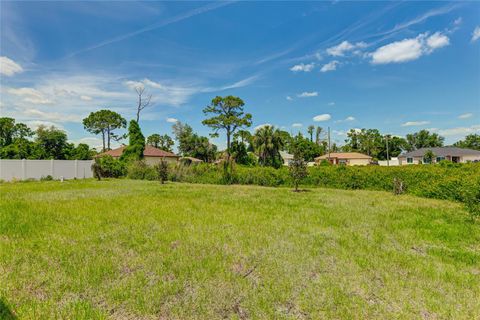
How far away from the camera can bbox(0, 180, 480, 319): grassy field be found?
8.75 feet

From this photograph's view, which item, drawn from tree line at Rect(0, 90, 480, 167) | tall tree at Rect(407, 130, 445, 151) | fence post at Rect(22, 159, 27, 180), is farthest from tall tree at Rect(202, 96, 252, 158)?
tall tree at Rect(407, 130, 445, 151)

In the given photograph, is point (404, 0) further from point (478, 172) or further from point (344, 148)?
point (344, 148)

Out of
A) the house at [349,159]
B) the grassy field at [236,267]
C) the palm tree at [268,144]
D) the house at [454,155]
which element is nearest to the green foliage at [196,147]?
the palm tree at [268,144]

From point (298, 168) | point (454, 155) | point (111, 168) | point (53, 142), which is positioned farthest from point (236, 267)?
point (454, 155)

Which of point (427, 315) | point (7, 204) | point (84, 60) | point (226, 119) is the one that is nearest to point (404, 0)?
Answer: point (427, 315)

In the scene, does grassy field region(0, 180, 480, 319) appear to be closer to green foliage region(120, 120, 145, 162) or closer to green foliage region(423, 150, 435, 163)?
green foliage region(120, 120, 145, 162)

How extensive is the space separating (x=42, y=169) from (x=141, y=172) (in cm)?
706

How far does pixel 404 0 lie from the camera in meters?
9.02

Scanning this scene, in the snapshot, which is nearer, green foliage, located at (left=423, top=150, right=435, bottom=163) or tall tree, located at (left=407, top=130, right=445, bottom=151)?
green foliage, located at (left=423, top=150, right=435, bottom=163)

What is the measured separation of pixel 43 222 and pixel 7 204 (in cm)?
352

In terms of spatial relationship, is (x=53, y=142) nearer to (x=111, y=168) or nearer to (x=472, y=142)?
(x=111, y=168)

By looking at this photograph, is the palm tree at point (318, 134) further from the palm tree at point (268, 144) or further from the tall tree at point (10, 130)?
the tall tree at point (10, 130)

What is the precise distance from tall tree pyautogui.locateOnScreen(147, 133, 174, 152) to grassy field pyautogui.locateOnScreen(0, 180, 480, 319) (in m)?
47.8

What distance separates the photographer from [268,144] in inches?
1241
